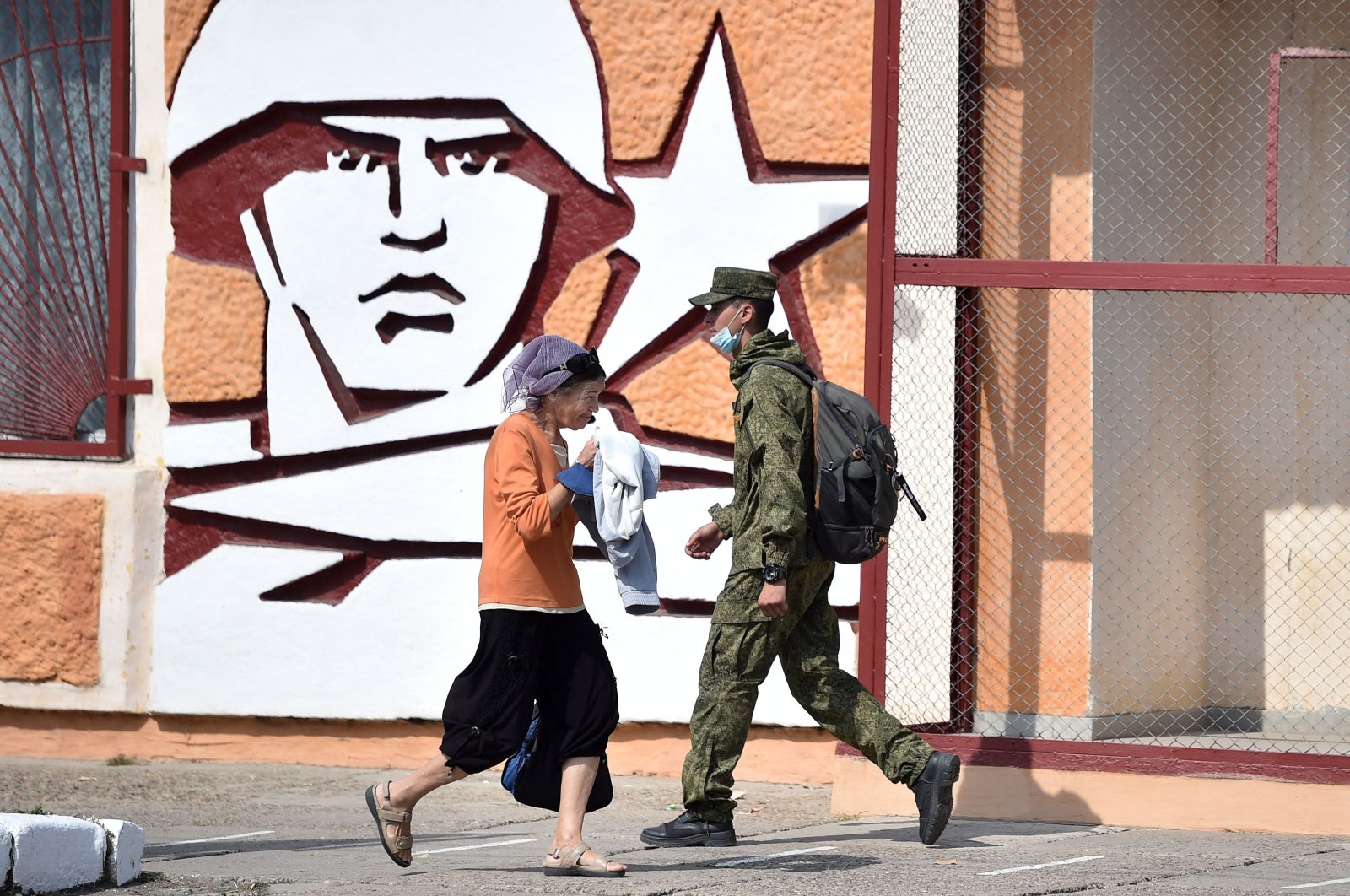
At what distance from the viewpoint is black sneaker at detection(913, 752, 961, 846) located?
18.9 ft

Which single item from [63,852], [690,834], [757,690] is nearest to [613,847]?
[690,834]

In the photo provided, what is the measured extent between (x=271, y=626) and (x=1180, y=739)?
4005 mm

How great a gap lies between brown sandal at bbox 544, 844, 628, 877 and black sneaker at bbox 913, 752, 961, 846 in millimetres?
1185

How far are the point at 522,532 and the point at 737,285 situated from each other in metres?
1.33

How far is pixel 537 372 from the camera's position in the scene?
5.22 meters

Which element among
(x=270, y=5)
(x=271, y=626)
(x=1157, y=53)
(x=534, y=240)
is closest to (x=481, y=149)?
(x=534, y=240)

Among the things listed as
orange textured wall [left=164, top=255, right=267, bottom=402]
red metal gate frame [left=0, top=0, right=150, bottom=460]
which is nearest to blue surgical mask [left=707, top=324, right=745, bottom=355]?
orange textured wall [left=164, top=255, right=267, bottom=402]

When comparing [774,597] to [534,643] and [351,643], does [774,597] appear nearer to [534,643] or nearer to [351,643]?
[534,643]

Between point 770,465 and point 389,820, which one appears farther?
point 770,465

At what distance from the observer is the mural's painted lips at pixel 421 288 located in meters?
8.00

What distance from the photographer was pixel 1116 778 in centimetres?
660

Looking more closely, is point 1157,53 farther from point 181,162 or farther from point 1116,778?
point 181,162

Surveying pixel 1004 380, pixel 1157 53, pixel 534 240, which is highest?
pixel 1157 53

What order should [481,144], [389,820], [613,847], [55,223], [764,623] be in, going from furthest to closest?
[55,223]
[481,144]
[613,847]
[764,623]
[389,820]
